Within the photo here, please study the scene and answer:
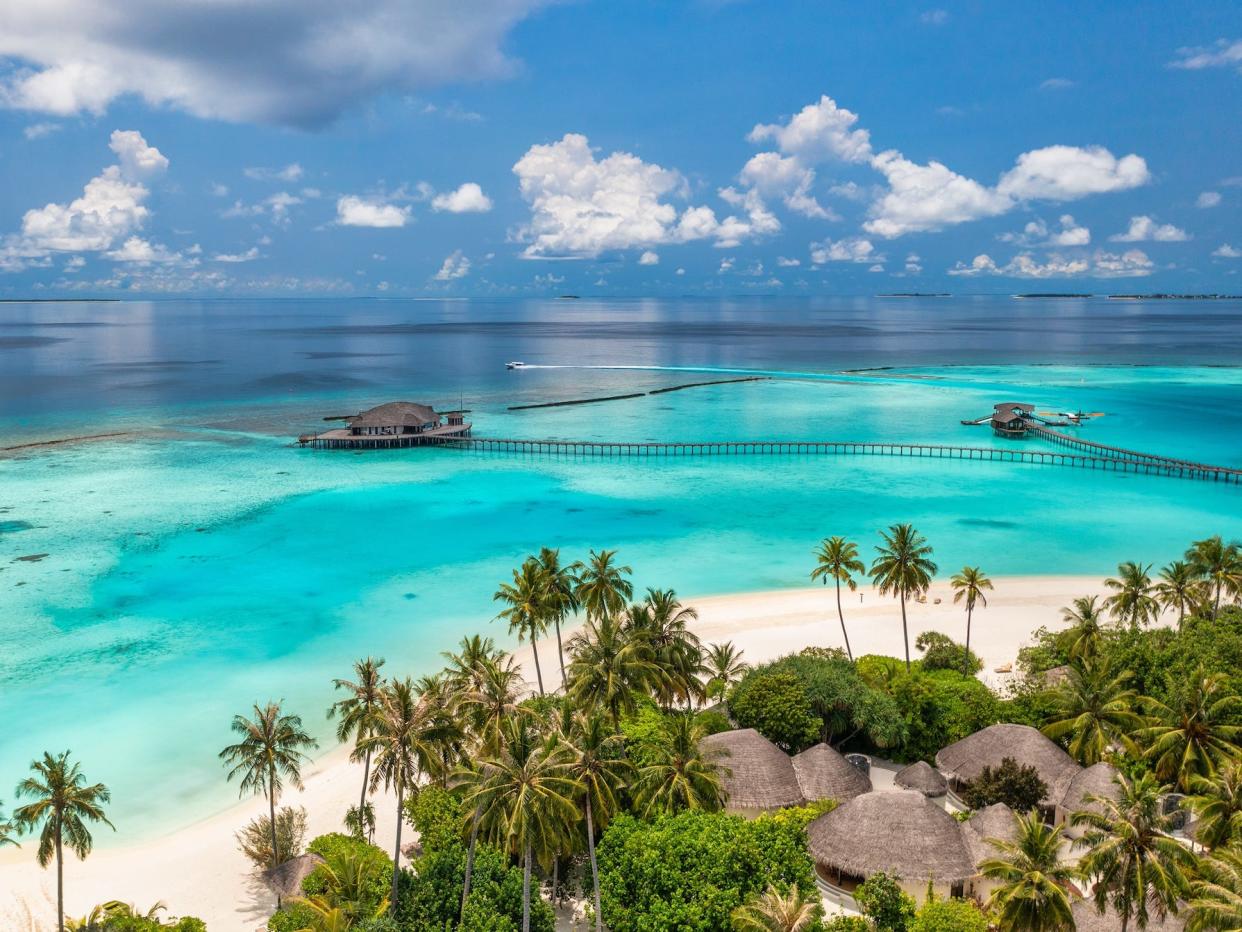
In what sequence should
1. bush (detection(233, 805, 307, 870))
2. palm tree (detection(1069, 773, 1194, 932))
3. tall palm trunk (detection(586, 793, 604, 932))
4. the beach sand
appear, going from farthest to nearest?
bush (detection(233, 805, 307, 870)) < the beach sand < tall palm trunk (detection(586, 793, 604, 932)) < palm tree (detection(1069, 773, 1194, 932))

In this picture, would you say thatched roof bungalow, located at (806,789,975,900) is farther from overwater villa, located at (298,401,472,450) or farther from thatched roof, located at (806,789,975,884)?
overwater villa, located at (298,401,472,450)

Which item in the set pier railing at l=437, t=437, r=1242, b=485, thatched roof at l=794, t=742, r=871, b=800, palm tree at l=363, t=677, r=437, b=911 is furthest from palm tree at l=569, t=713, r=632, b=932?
pier railing at l=437, t=437, r=1242, b=485

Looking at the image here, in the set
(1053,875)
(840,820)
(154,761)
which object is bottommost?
(154,761)

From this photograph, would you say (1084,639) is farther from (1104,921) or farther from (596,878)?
(596,878)

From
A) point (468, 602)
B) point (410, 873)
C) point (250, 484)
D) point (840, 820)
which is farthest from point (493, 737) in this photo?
point (250, 484)

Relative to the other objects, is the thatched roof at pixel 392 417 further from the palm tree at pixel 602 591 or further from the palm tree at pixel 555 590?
the palm tree at pixel 602 591

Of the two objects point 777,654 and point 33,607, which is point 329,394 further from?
point 777,654
